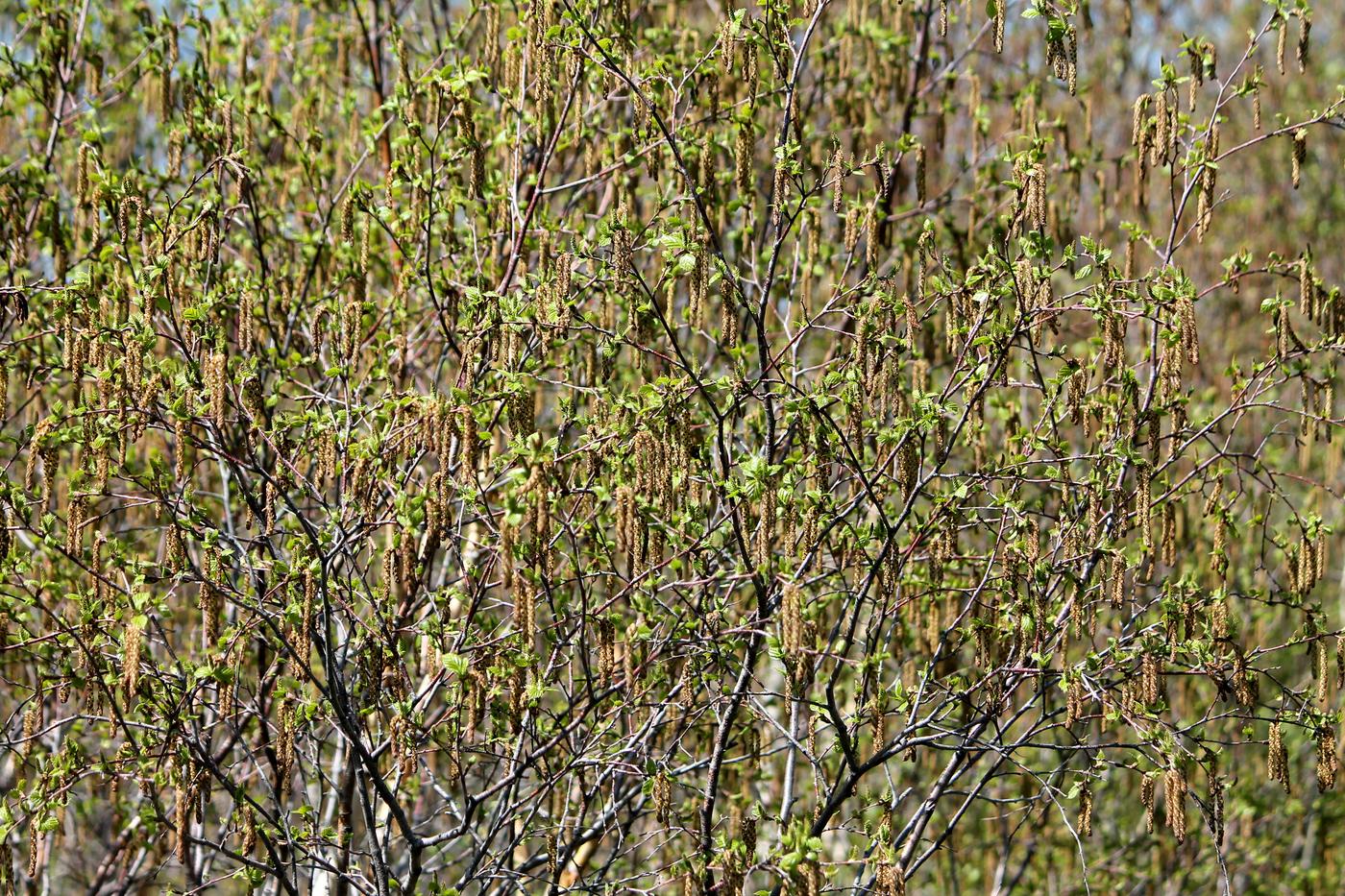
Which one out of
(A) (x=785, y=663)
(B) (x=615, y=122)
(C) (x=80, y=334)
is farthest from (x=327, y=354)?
(A) (x=785, y=663)

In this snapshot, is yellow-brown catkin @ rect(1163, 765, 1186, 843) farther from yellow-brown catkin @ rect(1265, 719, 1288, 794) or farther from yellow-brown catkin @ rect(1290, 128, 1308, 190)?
yellow-brown catkin @ rect(1290, 128, 1308, 190)

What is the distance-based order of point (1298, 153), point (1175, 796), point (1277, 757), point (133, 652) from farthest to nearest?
point (1298, 153)
point (1277, 757)
point (1175, 796)
point (133, 652)

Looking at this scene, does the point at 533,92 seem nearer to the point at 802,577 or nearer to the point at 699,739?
the point at 802,577

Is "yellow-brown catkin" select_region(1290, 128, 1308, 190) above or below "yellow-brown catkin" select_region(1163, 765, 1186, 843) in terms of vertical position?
above

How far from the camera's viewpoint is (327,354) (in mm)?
6875

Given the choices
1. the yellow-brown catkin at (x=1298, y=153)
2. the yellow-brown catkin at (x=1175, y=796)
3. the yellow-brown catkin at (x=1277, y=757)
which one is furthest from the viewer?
the yellow-brown catkin at (x=1298, y=153)

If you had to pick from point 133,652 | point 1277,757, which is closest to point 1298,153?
point 1277,757

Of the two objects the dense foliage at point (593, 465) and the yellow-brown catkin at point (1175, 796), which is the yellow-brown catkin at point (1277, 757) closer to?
the dense foliage at point (593, 465)

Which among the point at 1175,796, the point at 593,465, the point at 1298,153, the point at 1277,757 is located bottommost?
the point at 1175,796

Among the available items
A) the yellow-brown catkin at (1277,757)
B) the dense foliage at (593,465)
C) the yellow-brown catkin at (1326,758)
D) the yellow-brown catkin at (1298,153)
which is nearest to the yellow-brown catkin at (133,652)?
Answer: the dense foliage at (593,465)

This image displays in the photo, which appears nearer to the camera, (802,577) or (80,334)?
(80,334)

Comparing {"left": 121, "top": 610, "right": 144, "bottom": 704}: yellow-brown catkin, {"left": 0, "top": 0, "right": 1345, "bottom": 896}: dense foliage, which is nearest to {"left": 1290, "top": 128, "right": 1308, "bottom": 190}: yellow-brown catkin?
{"left": 0, "top": 0, "right": 1345, "bottom": 896}: dense foliage

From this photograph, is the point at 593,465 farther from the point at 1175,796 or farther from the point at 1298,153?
the point at 1298,153

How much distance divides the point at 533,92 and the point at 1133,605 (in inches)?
123
